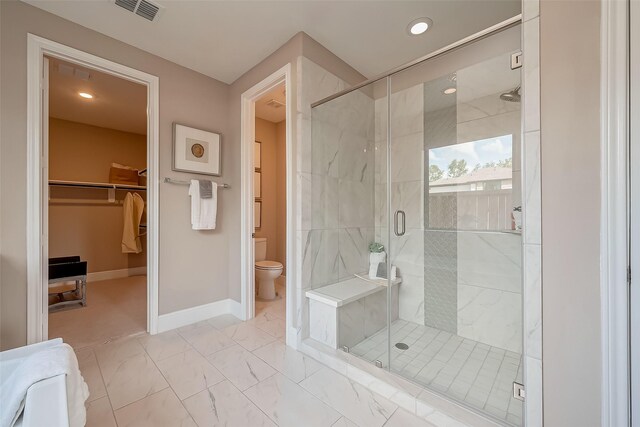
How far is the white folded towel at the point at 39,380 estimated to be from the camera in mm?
727

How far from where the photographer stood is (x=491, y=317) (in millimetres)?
2076

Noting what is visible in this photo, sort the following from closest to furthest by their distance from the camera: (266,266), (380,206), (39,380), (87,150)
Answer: (39,380), (380,206), (266,266), (87,150)

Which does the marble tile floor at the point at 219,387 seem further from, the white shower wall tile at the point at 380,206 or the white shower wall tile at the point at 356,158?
the white shower wall tile at the point at 356,158

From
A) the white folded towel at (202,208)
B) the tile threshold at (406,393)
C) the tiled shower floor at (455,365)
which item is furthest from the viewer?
the white folded towel at (202,208)

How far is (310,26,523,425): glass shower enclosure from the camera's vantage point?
194 centimetres

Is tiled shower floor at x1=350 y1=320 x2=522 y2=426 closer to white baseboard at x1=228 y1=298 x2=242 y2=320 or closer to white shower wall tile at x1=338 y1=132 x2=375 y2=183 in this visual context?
white baseboard at x1=228 y1=298 x2=242 y2=320

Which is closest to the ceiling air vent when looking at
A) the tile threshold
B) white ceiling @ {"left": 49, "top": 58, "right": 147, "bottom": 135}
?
white ceiling @ {"left": 49, "top": 58, "right": 147, "bottom": 135}

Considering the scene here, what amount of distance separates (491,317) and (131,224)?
513cm

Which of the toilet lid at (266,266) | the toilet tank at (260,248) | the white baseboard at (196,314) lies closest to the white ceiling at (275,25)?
the toilet tank at (260,248)

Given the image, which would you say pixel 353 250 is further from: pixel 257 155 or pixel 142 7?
pixel 142 7

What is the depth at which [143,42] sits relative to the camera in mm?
2154

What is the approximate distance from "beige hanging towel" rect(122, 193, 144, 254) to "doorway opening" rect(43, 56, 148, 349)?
1 centimetres

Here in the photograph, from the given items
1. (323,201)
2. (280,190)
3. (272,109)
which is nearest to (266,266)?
(323,201)

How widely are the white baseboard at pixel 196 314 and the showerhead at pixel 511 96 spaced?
3111mm
